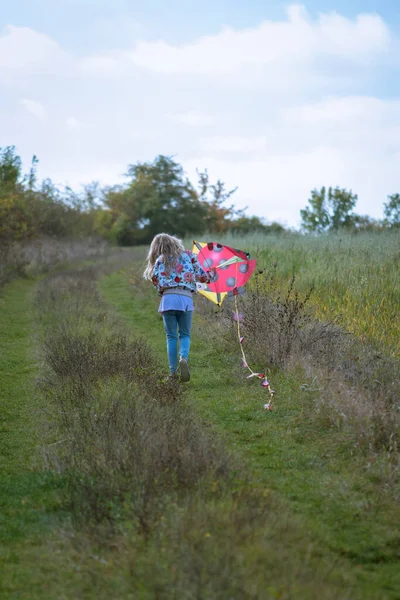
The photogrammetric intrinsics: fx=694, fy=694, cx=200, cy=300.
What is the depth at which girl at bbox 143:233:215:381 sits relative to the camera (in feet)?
29.2

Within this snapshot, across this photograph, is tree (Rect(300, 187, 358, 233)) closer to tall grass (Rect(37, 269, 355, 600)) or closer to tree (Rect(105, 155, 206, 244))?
tree (Rect(105, 155, 206, 244))

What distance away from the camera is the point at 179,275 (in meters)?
8.92

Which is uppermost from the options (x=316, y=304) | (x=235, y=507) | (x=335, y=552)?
(x=316, y=304)

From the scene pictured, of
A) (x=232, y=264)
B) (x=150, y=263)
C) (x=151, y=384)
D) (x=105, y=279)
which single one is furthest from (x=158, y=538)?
(x=105, y=279)

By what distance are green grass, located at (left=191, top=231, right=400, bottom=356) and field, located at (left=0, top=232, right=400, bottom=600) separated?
61 mm

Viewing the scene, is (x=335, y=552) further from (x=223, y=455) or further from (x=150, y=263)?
(x=150, y=263)

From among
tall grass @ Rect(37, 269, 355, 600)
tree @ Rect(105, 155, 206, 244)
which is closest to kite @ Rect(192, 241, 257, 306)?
tall grass @ Rect(37, 269, 355, 600)

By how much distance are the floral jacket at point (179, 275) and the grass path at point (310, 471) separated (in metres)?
1.34

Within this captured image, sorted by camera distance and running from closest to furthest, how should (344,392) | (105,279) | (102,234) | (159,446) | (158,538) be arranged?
1. (158,538)
2. (159,446)
3. (344,392)
4. (105,279)
5. (102,234)

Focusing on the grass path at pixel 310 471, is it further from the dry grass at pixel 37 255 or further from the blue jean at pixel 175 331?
the dry grass at pixel 37 255

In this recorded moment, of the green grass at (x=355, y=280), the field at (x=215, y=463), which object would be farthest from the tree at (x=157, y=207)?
the field at (x=215, y=463)

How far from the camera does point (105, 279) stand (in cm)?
2605

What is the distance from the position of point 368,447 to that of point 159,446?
183 centimetres

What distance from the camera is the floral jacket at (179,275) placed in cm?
890
